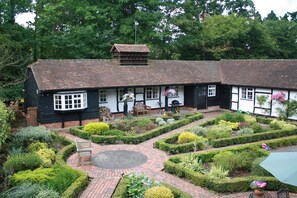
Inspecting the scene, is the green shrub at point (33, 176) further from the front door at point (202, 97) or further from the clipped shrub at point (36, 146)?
the front door at point (202, 97)

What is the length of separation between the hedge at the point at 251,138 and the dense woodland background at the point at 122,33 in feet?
54.3

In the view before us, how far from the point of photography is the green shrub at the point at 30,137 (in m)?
13.7

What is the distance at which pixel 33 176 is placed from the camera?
31.0ft

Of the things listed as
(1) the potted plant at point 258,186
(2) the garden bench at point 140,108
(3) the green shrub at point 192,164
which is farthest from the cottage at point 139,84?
(1) the potted plant at point 258,186

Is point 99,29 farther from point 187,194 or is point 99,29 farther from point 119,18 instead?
point 187,194

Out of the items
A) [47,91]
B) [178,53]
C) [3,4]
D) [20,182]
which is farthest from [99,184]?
[178,53]

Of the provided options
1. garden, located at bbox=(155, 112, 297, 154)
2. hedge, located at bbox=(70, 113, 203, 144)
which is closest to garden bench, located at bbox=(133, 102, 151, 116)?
hedge, located at bbox=(70, 113, 203, 144)

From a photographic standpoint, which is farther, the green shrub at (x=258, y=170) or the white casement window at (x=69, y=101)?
the white casement window at (x=69, y=101)

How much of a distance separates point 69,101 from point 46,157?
25.8ft

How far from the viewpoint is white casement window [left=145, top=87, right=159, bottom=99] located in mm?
24277

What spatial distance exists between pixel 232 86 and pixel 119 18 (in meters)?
15.8

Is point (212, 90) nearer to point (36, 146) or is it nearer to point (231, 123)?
point (231, 123)

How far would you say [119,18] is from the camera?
107 feet

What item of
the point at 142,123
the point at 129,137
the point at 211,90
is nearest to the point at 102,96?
the point at 142,123
